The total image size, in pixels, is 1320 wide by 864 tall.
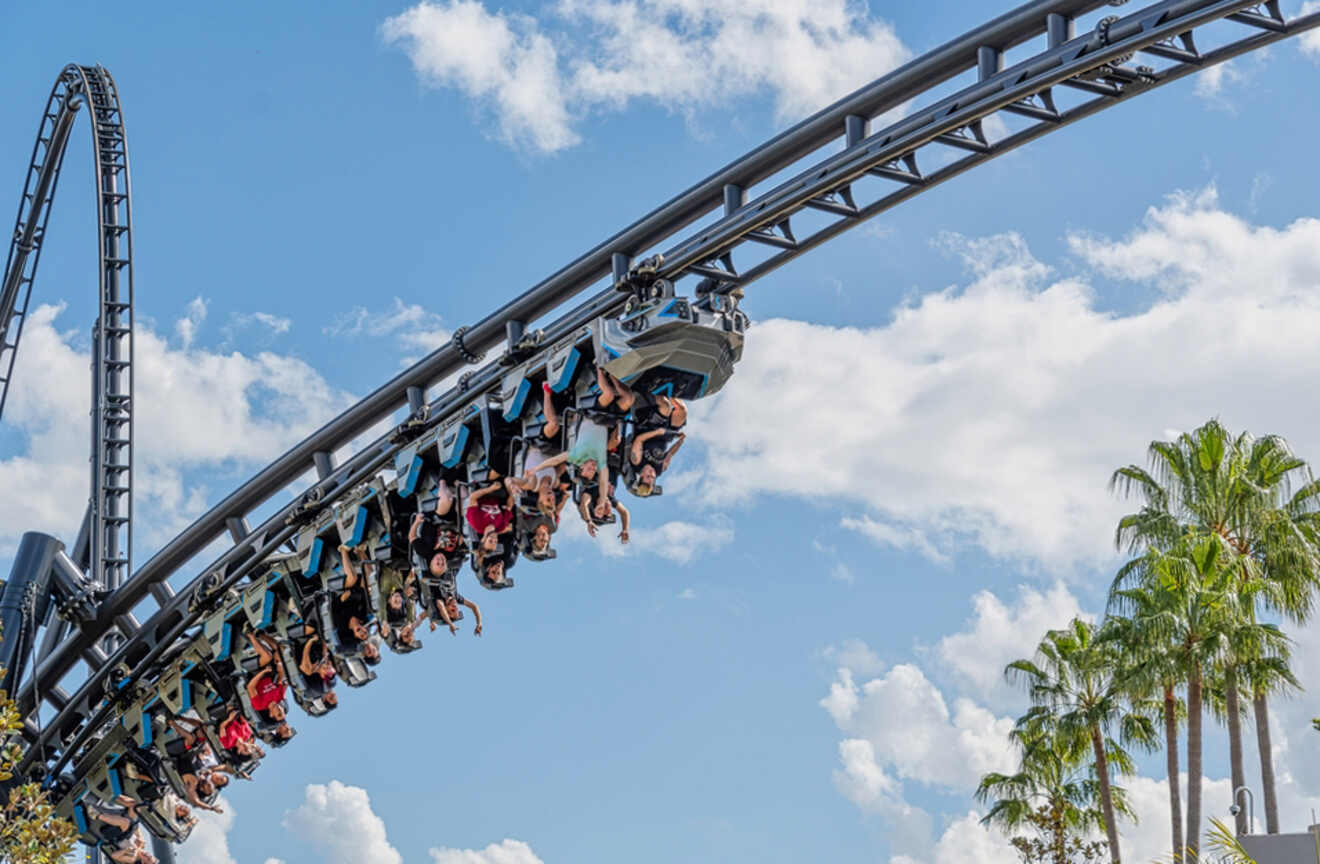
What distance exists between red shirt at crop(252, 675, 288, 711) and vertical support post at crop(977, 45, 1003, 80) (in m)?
11.9

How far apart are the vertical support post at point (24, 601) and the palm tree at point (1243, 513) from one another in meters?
17.9

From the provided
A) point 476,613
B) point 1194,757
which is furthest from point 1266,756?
point 476,613

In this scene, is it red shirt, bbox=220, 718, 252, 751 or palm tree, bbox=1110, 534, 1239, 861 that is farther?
palm tree, bbox=1110, 534, 1239, 861

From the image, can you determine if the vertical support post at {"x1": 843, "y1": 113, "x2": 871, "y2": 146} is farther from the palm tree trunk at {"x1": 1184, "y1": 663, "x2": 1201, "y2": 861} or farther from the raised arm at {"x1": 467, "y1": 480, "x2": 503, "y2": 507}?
the palm tree trunk at {"x1": 1184, "y1": 663, "x2": 1201, "y2": 861}

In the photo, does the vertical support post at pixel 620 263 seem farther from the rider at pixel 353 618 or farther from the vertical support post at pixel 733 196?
the rider at pixel 353 618

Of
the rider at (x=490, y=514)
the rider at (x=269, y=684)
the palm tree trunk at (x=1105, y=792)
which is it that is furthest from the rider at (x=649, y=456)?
the palm tree trunk at (x=1105, y=792)

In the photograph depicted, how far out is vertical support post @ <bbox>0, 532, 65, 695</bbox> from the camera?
22.4 meters

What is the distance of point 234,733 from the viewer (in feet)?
71.5

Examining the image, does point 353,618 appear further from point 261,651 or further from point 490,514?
point 490,514

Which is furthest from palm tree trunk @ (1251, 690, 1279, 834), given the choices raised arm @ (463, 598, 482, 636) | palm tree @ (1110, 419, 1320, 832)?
raised arm @ (463, 598, 482, 636)

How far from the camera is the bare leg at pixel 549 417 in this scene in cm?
1570

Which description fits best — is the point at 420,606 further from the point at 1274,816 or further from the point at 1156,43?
the point at 1274,816

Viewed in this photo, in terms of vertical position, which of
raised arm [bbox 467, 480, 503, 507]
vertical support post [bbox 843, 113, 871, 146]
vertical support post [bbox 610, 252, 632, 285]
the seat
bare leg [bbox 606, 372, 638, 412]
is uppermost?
vertical support post [bbox 843, 113, 871, 146]

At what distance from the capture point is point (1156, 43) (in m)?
12.3
